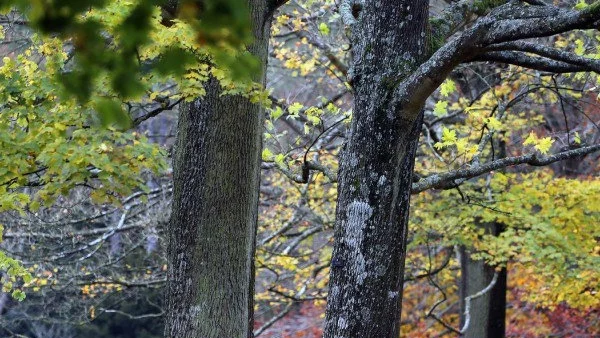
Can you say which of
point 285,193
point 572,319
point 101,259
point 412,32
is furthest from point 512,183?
point 412,32

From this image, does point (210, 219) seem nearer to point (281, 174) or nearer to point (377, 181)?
point (377, 181)

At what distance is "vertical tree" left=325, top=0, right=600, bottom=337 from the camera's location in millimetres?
4387

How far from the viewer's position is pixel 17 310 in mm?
13508

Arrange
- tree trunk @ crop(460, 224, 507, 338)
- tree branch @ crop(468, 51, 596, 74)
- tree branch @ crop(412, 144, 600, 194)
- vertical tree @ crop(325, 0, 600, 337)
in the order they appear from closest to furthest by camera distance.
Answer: vertical tree @ crop(325, 0, 600, 337) → tree branch @ crop(468, 51, 596, 74) → tree branch @ crop(412, 144, 600, 194) → tree trunk @ crop(460, 224, 507, 338)

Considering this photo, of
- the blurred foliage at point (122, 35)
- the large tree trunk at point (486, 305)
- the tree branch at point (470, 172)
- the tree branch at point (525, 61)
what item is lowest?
the large tree trunk at point (486, 305)

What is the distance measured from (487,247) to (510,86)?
92.2 inches

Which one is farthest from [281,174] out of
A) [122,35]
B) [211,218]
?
[122,35]

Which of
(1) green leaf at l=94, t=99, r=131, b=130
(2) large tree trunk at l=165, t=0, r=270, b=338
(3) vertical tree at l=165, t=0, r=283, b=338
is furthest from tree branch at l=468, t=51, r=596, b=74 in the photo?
(1) green leaf at l=94, t=99, r=131, b=130

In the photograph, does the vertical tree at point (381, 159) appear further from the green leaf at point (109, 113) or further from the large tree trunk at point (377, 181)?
the green leaf at point (109, 113)

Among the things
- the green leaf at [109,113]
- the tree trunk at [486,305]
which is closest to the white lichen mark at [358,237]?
the green leaf at [109,113]

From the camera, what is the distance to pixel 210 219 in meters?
5.57

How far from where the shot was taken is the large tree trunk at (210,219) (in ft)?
18.1

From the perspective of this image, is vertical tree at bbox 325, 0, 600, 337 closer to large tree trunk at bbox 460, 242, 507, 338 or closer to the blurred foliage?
the blurred foliage

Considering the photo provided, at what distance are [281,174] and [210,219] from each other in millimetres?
6637
